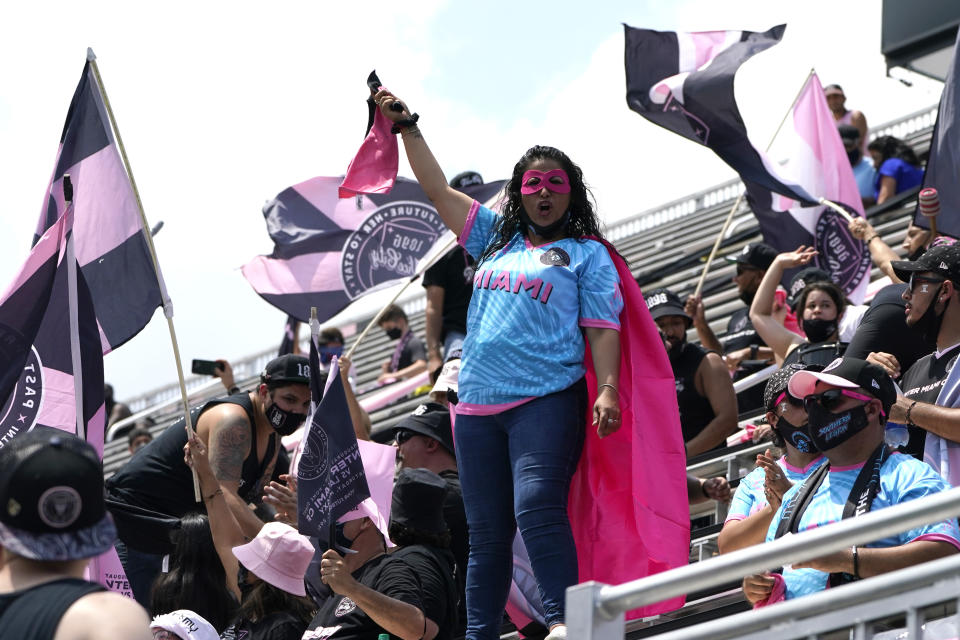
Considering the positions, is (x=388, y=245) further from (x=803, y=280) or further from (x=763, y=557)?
(x=763, y=557)

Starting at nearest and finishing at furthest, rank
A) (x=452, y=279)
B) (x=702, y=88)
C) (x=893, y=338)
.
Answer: (x=893, y=338)
(x=702, y=88)
(x=452, y=279)

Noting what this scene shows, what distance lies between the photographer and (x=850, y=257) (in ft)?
34.2

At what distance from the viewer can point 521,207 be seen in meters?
5.86

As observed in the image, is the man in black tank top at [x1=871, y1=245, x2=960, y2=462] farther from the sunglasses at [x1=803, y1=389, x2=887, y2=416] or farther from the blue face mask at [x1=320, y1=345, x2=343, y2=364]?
the blue face mask at [x1=320, y1=345, x2=343, y2=364]

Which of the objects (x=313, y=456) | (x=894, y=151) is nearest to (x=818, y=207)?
(x=894, y=151)

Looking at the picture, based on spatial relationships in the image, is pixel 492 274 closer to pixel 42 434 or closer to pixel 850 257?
pixel 42 434

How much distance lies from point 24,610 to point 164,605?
131 inches

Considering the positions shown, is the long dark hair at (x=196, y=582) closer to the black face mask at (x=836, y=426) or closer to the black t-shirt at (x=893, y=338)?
the black face mask at (x=836, y=426)

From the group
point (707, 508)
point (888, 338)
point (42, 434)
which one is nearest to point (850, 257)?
point (707, 508)

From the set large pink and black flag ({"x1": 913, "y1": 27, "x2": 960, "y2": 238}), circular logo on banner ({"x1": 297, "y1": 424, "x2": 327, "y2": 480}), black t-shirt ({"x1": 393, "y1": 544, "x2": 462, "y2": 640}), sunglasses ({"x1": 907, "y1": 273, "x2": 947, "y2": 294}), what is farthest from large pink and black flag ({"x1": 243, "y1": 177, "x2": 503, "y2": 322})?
sunglasses ({"x1": 907, "y1": 273, "x2": 947, "y2": 294})

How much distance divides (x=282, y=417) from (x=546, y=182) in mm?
2048

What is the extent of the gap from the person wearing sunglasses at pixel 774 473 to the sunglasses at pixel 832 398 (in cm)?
16

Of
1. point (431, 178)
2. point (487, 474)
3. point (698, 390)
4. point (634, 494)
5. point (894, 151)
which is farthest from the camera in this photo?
point (894, 151)

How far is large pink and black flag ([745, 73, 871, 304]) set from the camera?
10.4 meters
